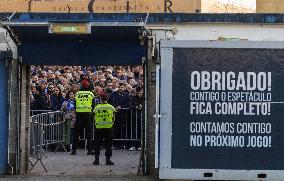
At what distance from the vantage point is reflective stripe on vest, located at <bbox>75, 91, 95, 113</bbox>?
76.4ft

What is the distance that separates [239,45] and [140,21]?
10.4 ft

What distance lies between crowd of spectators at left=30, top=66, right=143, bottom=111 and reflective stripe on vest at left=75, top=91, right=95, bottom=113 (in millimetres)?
1110

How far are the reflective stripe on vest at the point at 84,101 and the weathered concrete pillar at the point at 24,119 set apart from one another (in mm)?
3669

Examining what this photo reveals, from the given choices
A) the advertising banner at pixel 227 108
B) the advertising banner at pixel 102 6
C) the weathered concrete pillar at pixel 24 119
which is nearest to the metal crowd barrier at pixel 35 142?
the weathered concrete pillar at pixel 24 119

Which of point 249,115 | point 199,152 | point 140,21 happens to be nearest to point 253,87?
point 249,115

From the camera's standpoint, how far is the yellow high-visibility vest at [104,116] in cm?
2123

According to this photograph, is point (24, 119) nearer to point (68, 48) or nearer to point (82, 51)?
point (68, 48)

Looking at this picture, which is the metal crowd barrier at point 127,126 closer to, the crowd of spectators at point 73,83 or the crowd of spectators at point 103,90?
the crowd of spectators at point 103,90

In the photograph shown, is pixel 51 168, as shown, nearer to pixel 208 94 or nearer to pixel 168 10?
pixel 168 10

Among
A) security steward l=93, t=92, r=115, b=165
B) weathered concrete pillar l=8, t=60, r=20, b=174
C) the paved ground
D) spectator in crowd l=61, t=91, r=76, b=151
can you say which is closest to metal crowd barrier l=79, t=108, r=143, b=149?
spectator in crowd l=61, t=91, r=76, b=151

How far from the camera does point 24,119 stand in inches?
763

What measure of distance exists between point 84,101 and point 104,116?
2334 mm

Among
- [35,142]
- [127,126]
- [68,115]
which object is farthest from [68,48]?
[127,126]

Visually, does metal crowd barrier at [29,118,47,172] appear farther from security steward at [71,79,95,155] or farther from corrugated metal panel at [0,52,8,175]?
security steward at [71,79,95,155]
